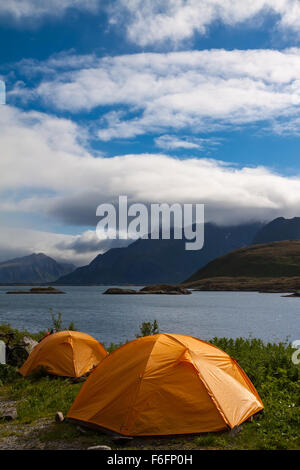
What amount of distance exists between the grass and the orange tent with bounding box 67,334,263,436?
13.1 inches

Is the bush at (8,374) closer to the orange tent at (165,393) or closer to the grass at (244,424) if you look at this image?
the grass at (244,424)

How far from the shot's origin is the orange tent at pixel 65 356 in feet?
58.7

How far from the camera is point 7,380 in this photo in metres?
18.2

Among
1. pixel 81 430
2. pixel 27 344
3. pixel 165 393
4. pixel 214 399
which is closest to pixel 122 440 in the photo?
pixel 81 430

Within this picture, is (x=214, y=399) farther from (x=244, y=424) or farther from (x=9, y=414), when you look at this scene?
(x=9, y=414)

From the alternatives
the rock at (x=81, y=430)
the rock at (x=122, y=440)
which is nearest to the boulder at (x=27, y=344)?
the rock at (x=81, y=430)

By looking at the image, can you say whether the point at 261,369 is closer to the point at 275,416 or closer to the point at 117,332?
the point at 275,416

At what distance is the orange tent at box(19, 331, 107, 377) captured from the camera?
58.7ft

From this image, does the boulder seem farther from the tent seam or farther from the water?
the water

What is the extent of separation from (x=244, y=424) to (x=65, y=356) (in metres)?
9.43

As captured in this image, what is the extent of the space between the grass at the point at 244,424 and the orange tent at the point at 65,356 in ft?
1.60

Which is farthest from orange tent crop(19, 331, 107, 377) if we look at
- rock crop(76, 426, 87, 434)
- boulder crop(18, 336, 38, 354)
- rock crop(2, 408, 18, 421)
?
rock crop(76, 426, 87, 434)
